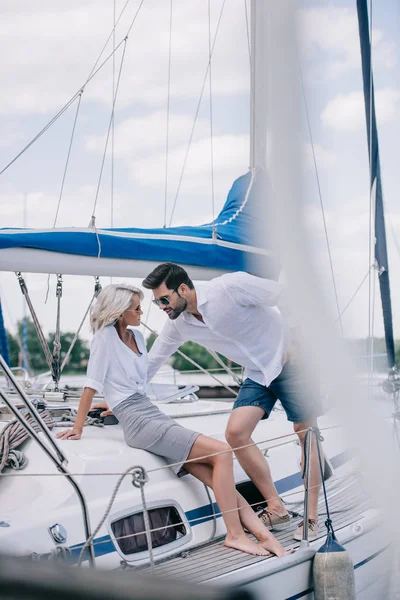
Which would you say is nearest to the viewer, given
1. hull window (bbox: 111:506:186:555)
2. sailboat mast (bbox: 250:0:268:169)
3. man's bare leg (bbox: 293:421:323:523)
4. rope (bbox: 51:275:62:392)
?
hull window (bbox: 111:506:186:555)

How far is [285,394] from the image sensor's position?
3.89 m

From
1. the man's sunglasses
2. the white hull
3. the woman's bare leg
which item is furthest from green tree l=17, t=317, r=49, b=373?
the woman's bare leg

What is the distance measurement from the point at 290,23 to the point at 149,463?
2.53m

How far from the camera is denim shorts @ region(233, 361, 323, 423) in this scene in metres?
3.86

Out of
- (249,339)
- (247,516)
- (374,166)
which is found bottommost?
(247,516)

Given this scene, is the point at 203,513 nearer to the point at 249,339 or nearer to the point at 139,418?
the point at 139,418

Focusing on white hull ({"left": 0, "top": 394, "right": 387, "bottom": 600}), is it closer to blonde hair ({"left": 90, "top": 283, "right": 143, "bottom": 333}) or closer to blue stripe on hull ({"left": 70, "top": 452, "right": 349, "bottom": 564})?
blue stripe on hull ({"left": 70, "top": 452, "right": 349, "bottom": 564})

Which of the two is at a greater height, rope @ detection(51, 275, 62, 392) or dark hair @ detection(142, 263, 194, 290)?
dark hair @ detection(142, 263, 194, 290)

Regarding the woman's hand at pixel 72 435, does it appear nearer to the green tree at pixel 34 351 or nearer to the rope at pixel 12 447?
the rope at pixel 12 447

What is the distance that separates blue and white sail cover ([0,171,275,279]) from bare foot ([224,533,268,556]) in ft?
7.02

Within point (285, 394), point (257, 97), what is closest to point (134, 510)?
point (285, 394)

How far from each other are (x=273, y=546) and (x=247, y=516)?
0.69 feet

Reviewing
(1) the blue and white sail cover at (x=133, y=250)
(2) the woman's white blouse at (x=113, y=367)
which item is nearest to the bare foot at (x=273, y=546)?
(2) the woman's white blouse at (x=113, y=367)

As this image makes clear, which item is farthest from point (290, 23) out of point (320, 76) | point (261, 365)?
point (261, 365)
